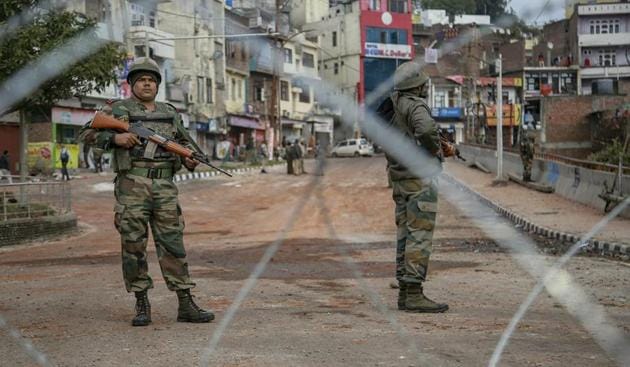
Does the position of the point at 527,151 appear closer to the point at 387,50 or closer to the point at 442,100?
the point at 442,100

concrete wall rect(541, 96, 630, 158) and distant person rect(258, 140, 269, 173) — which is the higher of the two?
concrete wall rect(541, 96, 630, 158)

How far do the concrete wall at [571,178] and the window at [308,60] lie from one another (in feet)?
37.3

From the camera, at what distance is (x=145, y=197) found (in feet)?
18.5

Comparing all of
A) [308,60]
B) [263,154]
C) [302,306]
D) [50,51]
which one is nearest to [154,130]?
[308,60]

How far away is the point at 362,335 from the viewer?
16.9 feet

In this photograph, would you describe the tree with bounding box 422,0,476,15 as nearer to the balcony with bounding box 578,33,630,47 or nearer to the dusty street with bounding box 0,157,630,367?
the dusty street with bounding box 0,157,630,367

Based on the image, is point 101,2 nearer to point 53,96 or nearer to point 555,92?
point 53,96

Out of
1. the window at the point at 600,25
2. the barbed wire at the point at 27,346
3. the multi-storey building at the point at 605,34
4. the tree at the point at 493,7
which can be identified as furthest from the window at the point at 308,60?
the window at the point at 600,25

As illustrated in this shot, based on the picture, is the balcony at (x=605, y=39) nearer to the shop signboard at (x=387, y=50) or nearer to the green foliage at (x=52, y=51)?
the green foliage at (x=52, y=51)

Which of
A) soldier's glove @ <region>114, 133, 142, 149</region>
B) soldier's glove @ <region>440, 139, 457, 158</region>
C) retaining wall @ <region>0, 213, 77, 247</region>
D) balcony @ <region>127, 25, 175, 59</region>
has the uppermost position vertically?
balcony @ <region>127, 25, 175, 59</region>

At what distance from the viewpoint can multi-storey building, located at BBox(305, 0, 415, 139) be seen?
16.6 feet

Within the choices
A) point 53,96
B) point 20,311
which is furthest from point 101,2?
point 20,311

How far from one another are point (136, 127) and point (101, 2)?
835 inches

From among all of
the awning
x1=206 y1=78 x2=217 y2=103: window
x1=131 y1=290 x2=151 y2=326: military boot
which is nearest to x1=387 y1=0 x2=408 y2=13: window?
x1=131 y1=290 x2=151 y2=326: military boot
